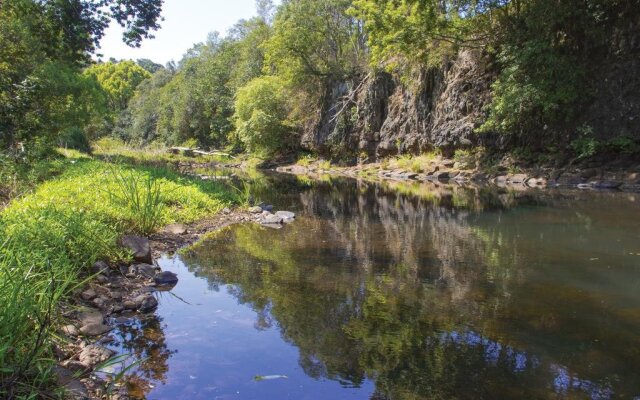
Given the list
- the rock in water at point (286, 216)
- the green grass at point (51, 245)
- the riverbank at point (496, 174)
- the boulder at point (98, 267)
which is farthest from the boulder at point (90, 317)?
the riverbank at point (496, 174)

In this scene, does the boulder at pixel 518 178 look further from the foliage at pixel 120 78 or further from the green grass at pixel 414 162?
the foliage at pixel 120 78

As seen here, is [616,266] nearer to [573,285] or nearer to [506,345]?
[573,285]

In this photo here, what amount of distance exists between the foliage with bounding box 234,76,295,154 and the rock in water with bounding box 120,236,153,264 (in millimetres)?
34643

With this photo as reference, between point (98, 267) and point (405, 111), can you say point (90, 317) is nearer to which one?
point (98, 267)

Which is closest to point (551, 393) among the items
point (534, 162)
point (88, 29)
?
point (88, 29)

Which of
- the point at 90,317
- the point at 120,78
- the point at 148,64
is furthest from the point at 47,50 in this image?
the point at 148,64

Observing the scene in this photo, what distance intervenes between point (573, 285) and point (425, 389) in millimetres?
4211

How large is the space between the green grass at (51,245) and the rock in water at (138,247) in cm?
25

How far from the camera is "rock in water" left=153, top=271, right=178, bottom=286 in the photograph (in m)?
7.83

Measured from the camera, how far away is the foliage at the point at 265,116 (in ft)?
141

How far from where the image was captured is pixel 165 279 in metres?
7.90

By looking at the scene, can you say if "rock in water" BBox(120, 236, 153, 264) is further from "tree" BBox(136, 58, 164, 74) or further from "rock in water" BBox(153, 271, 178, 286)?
"tree" BBox(136, 58, 164, 74)

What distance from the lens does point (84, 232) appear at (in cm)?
734

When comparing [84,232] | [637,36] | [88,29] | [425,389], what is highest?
[637,36]
